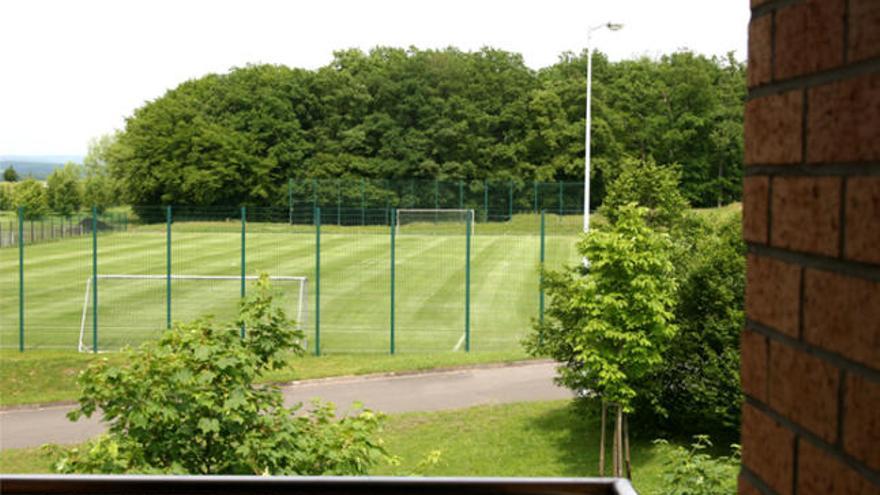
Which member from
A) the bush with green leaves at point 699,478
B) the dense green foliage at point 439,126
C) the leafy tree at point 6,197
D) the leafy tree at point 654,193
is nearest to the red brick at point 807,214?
the bush with green leaves at point 699,478

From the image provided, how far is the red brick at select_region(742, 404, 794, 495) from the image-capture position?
103 centimetres

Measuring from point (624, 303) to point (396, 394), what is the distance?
5106 mm

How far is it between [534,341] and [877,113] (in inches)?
506

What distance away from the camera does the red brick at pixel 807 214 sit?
0.91 meters

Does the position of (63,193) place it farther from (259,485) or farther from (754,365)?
(754,365)

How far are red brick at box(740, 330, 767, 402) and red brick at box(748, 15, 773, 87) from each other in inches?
12.1

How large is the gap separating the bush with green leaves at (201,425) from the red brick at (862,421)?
539cm

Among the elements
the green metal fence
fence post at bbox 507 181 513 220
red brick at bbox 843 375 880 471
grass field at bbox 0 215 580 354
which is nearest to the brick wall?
red brick at bbox 843 375 880 471

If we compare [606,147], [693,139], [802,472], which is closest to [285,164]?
[606,147]

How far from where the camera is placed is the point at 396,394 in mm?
15016

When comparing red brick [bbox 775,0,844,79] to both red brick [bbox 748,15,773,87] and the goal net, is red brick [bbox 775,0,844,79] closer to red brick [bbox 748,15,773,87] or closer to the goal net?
red brick [bbox 748,15,773,87]

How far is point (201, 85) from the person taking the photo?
6450 centimetres

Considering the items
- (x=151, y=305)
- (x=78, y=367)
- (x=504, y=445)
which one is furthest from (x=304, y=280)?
(x=504, y=445)

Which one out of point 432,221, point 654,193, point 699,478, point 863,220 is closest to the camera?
point 863,220
